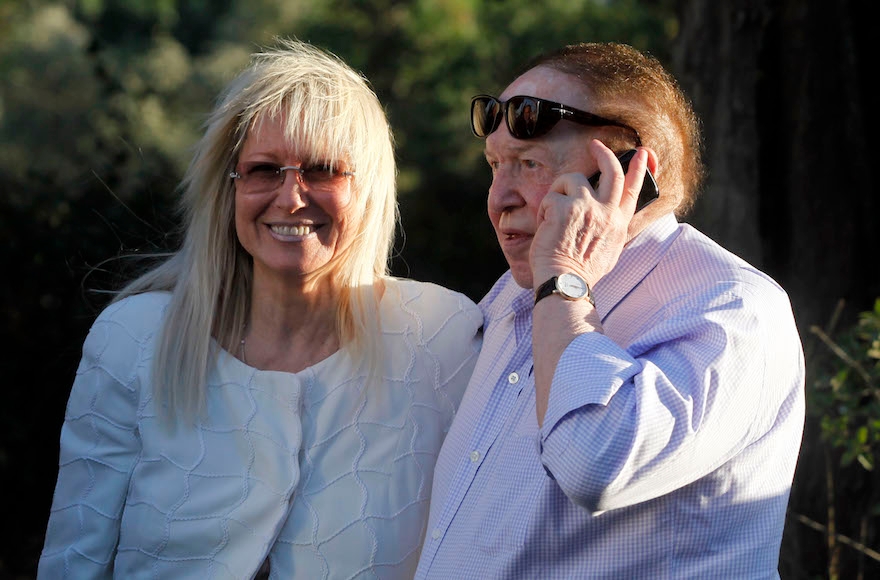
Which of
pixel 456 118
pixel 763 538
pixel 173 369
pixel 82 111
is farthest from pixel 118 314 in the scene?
pixel 82 111

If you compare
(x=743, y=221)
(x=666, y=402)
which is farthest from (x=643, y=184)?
(x=743, y=221)

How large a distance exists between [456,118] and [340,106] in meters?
14.1

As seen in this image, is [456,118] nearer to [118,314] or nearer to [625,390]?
[118,314]

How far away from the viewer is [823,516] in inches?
154

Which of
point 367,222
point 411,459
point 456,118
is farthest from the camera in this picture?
point 456,118

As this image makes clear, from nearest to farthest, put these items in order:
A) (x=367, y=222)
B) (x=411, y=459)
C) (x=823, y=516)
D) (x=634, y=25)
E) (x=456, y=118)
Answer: (x=411, y=459)
(x=367, y=222)
(x=823, y=516)
(x=634, y=25)
(x=456, y=118)

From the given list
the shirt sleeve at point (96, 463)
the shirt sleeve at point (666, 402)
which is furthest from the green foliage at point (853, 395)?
the shirt sleeve at point (96, 463)

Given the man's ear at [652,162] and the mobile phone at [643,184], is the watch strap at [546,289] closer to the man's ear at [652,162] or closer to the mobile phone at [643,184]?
the mobile phone at [643,184]

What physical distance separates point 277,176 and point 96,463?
1.01 metres

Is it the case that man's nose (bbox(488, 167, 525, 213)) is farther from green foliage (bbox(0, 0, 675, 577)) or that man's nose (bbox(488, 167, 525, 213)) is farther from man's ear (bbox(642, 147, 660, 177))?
green foliage (bbox(0, 0, 675, 577))

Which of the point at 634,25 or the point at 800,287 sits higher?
the point at 634,25

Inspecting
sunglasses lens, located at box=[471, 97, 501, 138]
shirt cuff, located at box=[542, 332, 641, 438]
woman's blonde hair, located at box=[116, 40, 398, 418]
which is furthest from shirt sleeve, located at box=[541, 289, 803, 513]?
woman's blonde hair, located at box=[116, 40, 398, 418]

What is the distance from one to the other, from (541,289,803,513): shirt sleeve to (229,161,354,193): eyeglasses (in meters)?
1.26

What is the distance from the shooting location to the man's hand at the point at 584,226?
6.78ft
